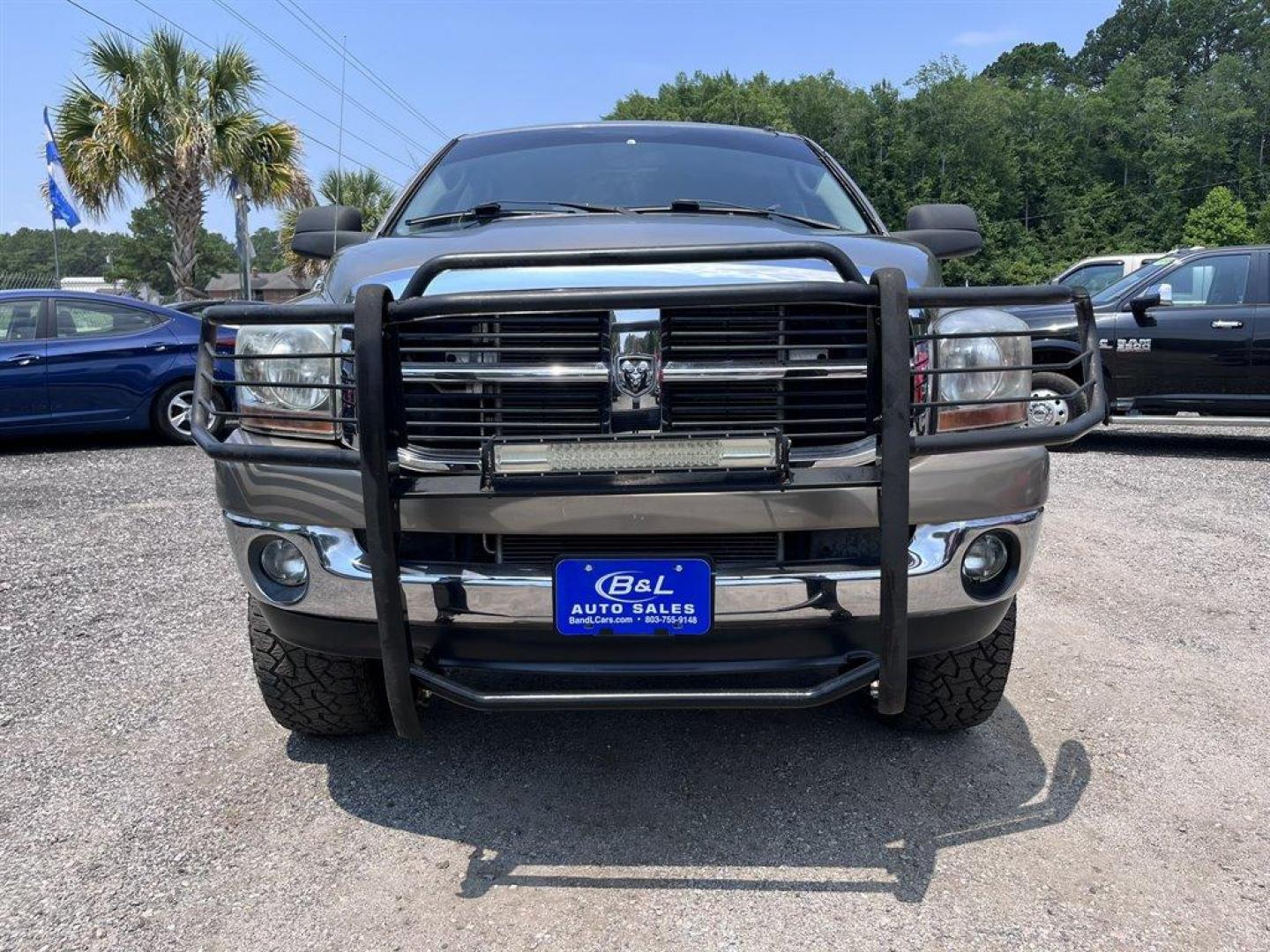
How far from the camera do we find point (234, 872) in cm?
231

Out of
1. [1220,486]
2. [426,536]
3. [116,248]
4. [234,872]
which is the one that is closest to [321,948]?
[234,872]

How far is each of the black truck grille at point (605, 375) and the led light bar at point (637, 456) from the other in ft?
0.43

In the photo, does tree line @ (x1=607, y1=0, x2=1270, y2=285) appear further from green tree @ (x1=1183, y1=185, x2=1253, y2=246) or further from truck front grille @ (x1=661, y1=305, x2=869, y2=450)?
truck front grille @ (x1=661, y1=305, x2=869, y2=450)

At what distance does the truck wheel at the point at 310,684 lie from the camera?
2.71 metres

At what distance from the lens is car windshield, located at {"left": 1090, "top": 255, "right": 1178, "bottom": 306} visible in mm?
8586

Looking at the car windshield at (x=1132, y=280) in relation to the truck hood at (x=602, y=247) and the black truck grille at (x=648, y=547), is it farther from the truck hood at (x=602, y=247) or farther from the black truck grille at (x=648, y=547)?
the black truck grille at (x=648, y=547)

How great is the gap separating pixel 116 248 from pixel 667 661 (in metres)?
117

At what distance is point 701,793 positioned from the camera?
8.80 feet

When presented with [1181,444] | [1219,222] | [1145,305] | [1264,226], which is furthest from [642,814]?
[1219,222]

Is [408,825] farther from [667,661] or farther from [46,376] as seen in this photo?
[46,376]

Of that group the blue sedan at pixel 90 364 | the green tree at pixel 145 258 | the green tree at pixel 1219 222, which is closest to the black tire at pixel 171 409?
the blue sedan at pixel 90 364

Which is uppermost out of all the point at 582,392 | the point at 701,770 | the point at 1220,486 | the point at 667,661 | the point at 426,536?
the point at 582,392

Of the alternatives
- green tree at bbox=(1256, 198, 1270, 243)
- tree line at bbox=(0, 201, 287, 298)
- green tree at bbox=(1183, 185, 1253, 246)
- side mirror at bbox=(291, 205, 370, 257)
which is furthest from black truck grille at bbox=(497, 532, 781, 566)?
tree line at bbox=(0, 201, 287, 298)

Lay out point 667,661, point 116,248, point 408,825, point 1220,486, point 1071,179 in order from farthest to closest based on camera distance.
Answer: point 116,248 < point 1071,179 < point 1220,486 < point 408,825 < point 667,661
